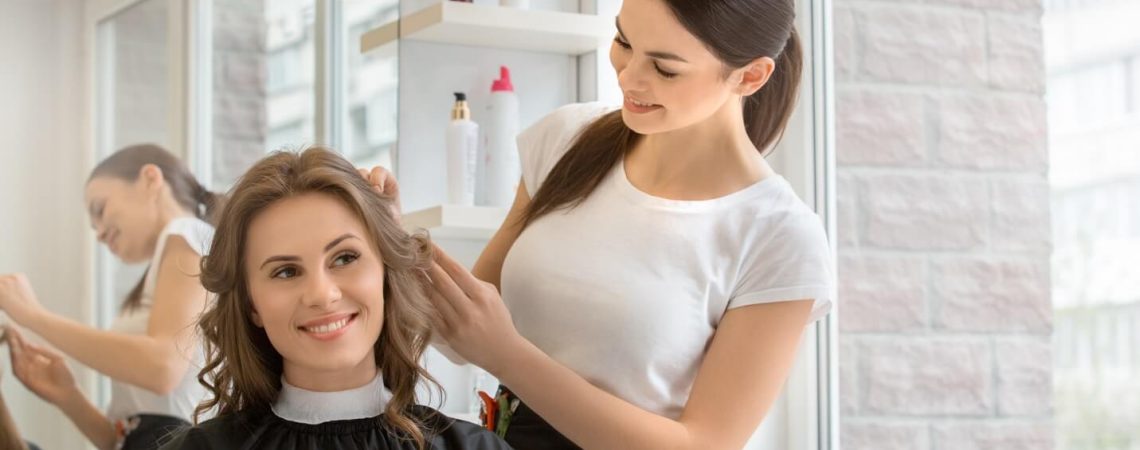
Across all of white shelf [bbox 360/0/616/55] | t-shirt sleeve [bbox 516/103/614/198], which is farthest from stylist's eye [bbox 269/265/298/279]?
white shelf [bbox 360/0/616/55]

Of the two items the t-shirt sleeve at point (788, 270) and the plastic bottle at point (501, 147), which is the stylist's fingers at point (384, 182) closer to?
the t-shirt sleeve at point (788, 270)

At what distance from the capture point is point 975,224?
7.48ft

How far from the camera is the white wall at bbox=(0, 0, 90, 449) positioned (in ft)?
7.73

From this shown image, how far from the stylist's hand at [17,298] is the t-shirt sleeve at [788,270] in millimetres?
1274

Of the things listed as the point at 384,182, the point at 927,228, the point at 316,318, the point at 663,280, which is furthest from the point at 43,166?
the point at 927,228

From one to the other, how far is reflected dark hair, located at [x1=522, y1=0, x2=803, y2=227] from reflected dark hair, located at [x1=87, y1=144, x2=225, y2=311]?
94cm

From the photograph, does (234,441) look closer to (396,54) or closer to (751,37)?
(751,37)

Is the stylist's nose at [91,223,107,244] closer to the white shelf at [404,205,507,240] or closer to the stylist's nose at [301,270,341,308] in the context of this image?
the white shelf at [404,205,507,240]

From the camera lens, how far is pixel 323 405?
160 centimetres

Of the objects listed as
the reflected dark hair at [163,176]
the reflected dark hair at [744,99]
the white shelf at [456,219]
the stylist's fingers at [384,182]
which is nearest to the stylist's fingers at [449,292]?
the stylist's fingers at [384,182]

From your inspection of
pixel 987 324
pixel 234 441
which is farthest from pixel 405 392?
pixel 987 324

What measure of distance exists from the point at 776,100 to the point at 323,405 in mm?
710

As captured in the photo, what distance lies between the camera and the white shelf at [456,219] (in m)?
2.39

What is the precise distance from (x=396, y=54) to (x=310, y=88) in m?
0.30
